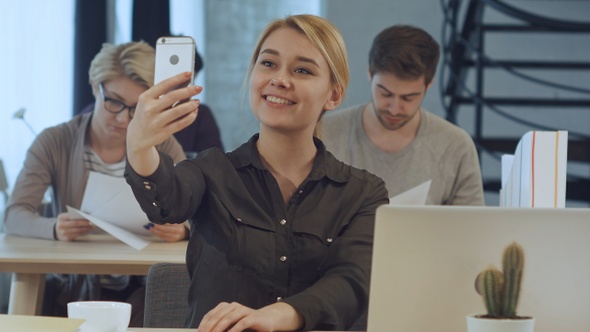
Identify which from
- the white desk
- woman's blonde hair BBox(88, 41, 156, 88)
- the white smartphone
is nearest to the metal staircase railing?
woman's blonde hair BBox(88, 41, 156, 88)

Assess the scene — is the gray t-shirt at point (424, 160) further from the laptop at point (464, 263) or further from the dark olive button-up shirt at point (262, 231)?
the laptop at point (464, 263)

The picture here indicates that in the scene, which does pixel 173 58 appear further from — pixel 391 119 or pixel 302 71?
pixel 391 119

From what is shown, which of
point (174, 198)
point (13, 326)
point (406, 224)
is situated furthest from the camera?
point (174, 198)

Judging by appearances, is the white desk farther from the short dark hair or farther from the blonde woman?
the short dark hair

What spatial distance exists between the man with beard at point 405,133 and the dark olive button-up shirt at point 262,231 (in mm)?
1300

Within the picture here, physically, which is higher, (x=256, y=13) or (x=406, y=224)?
(x=256, y=13)

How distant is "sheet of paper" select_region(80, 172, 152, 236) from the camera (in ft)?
9.62

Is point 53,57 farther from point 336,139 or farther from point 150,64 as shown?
point 336,139

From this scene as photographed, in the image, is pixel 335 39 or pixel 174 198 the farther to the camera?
pixel 335 39

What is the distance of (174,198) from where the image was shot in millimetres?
1731

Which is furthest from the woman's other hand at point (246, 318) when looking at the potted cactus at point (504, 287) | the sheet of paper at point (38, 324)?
the potted cactus at point (504, 287)

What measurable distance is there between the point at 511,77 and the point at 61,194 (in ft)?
12.9

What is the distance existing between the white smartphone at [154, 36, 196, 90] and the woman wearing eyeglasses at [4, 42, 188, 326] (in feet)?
4.93

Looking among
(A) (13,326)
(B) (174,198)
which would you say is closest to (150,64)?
(B) (174,198)
